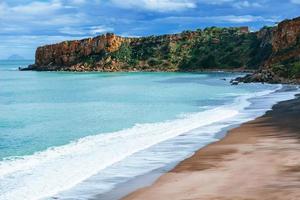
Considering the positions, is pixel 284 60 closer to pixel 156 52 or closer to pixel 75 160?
pixel 75 160

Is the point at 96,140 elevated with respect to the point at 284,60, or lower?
lower

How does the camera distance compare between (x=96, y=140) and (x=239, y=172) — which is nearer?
(x=239, y=172)

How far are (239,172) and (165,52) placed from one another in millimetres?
124120

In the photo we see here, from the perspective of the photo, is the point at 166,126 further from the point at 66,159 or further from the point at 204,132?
the point at 66,159

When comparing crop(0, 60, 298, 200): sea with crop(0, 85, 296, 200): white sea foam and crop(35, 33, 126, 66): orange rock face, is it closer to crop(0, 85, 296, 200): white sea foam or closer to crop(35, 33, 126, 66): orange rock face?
crop(0, 85, 296, 200): white sea foam

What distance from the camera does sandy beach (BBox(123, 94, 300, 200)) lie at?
1234 cm

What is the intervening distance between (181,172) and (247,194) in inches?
126

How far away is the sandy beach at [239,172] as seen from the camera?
40.5 ft

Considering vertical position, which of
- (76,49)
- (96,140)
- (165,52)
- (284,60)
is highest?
(76,49)

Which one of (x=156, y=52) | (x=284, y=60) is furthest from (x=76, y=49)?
(x=284, y=60)

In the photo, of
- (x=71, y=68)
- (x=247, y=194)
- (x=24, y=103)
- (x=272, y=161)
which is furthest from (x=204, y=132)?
(x=71, y=68)

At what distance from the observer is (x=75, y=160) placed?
17.6 meters

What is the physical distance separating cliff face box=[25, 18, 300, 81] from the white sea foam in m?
84.8

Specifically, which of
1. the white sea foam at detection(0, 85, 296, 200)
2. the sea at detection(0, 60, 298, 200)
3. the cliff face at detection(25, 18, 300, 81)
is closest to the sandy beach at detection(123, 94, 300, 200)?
the sea at detection(0, 60, 298, 200)
